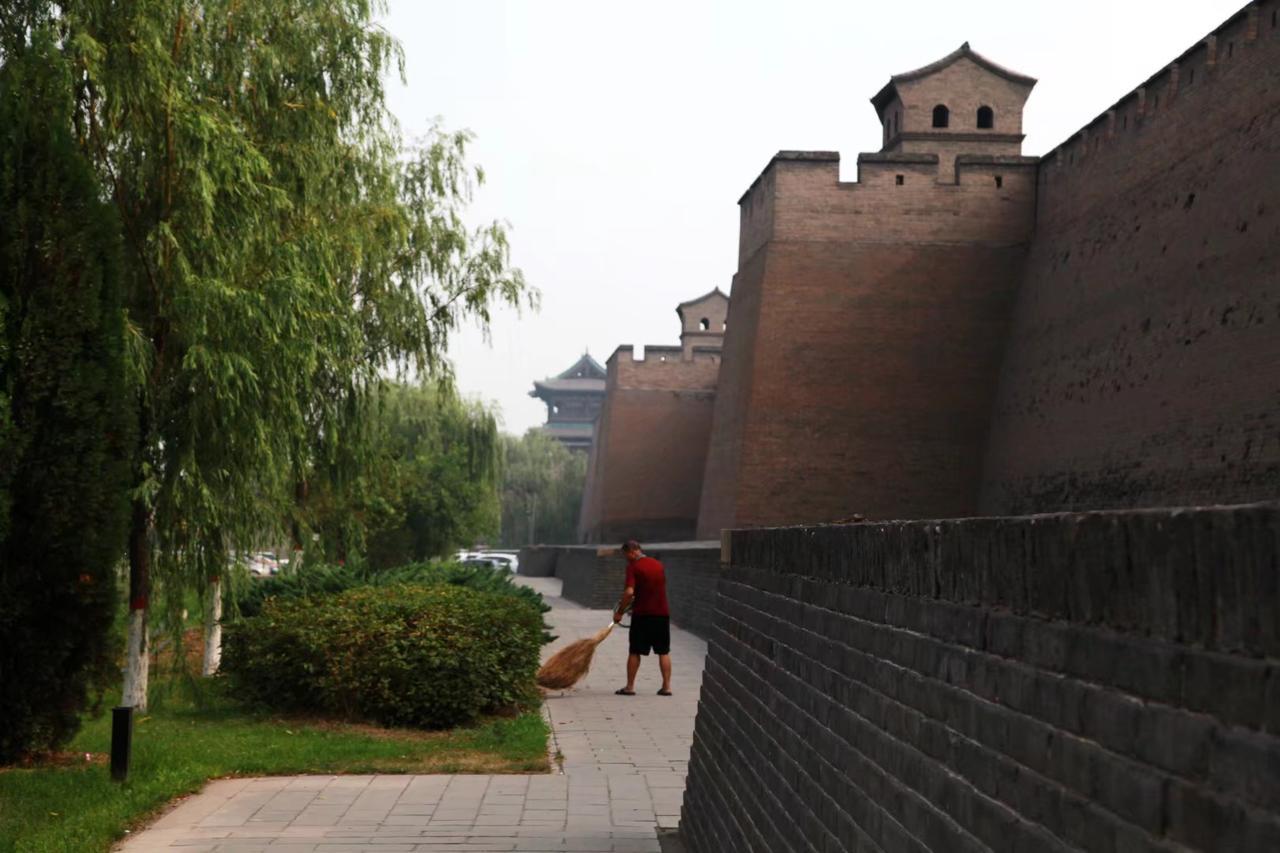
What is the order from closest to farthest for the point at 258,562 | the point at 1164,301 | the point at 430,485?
1. the point at 1164,301
2. the point at 258,562
3. the point at 430,485

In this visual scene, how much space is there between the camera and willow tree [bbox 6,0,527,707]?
433 inches

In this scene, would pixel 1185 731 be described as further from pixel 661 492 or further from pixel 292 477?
pixel 661 492

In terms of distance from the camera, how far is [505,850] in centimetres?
720

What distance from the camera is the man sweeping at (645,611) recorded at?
1421 centimetres

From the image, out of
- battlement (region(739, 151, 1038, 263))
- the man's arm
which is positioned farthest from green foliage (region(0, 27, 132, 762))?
battlement (region(739, 151, 1038, 263))

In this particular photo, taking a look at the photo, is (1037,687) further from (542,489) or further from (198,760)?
(542,489)

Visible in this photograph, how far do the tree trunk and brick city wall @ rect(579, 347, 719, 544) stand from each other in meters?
37.2

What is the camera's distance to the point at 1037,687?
102 inches

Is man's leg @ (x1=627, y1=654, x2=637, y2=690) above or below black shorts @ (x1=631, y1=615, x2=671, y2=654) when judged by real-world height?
below

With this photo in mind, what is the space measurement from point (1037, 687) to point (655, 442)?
47637 mm

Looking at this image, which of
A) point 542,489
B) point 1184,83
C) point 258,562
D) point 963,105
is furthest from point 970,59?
point 542,489

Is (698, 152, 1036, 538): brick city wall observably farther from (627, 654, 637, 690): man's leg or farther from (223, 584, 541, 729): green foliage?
(223, 584, 541, 729): green foliage

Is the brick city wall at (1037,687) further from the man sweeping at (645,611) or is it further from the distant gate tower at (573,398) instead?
the distant gate tower at (573,398)

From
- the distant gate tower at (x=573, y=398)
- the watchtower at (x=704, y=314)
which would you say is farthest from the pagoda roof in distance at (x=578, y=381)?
the watchtower at (x=704, y=314)
